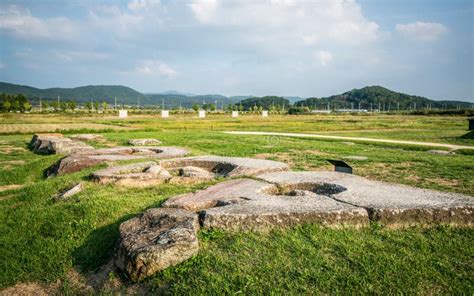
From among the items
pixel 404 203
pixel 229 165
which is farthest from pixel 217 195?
pixel 229 165

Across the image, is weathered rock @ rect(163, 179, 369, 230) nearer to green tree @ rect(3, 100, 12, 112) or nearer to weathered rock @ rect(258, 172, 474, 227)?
weathered rock @ rect(258, 172, 474, 227)

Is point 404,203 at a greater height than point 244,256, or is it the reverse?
point 404,203

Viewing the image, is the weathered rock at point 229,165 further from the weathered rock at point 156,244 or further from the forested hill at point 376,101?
the forested hill at point 376,101

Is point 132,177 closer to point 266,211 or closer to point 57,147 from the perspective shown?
point 266,211

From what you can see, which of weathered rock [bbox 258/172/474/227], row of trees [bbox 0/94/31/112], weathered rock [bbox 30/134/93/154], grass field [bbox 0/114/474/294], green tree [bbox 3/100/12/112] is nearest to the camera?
grass field [bbox 0/114/474/294]

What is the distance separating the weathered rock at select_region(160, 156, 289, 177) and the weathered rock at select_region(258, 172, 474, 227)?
1.41 meters

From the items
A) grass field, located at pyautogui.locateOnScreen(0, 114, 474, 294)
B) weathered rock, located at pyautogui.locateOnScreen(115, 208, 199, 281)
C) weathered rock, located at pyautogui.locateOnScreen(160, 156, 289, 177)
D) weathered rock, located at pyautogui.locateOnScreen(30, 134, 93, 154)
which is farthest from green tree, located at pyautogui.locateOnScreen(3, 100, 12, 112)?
weathered rock, located at pyautogui.locateOnScreen(115, 208, 199, 281)

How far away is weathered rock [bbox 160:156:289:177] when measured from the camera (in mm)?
7396

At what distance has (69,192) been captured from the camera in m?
6.27

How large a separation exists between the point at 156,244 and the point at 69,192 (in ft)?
11.4

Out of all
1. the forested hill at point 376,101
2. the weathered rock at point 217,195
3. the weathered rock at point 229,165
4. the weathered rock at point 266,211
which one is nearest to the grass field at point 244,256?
the weathered rock at point 266,211

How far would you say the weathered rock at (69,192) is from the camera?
6135 millimetres

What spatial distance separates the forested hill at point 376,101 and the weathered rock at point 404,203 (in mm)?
154499

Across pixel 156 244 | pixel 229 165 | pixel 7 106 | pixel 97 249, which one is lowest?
pixel 97 249
